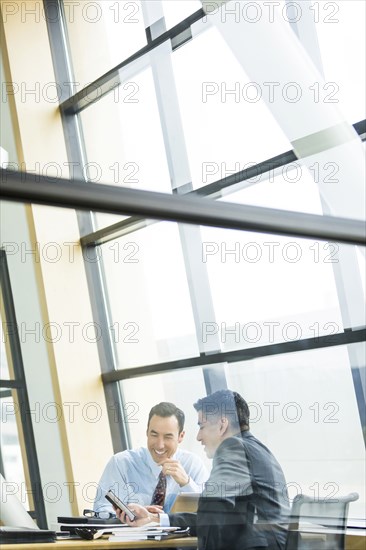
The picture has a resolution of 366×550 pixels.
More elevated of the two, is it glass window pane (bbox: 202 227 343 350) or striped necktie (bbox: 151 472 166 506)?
glass window pane (bbox: 202 227 343 350)

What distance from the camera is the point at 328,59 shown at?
305 centimetres

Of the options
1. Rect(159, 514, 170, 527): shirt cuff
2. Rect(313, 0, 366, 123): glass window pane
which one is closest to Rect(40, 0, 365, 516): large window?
Rect(313, 0, 366, 123): glass window pane

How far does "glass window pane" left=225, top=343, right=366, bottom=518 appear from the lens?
116 inches

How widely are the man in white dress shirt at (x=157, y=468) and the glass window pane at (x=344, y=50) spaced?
134 centimetres

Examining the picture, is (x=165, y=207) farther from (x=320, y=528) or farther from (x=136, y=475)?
(x=136, y=475)

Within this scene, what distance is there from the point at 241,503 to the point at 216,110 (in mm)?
2103

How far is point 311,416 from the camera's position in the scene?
3174 mm

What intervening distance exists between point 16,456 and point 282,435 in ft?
5.54

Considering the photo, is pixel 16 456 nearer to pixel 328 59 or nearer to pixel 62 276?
pixel 62 276

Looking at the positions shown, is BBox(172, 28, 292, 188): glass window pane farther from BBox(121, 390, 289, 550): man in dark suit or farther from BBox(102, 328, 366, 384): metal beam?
BBox(121, 390, 289, 550): man in dark suit

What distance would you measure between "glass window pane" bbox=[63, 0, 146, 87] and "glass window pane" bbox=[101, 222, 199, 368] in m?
0.98

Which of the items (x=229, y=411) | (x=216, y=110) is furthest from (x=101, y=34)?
(x=229, y=411)

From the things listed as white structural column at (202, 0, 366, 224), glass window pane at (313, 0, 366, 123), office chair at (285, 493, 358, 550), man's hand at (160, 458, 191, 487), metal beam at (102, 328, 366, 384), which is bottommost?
office chair at (285, 493, 358, 550)

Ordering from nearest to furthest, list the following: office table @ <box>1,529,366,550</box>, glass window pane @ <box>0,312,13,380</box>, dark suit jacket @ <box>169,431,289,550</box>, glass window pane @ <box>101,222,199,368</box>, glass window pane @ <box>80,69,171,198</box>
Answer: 1. office table @ <box>1,529,366,550</box>
2. dark suit jacket @ <box>169,431,289,550</box>
3. glass window pane @ <box>101,222,199,368</box>
4. glass window pane @ <box>80,69,171,198</box>
5. glass window pane @ <box>0,312,13,380</box>
